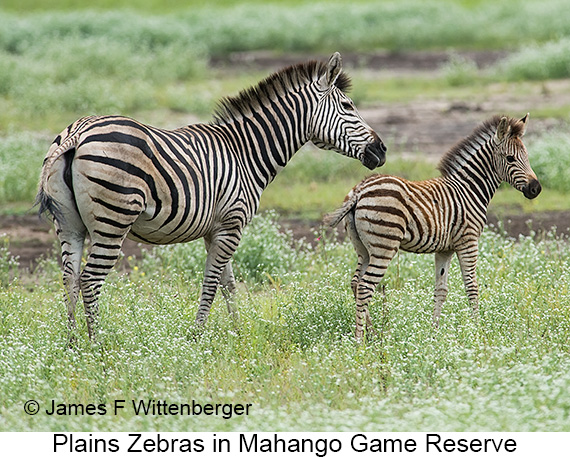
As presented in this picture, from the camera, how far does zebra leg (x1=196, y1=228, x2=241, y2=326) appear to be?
23.2ft

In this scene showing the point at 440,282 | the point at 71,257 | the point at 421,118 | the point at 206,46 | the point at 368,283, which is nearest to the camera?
the point at 71,257

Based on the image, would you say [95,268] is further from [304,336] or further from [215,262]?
[304,336]

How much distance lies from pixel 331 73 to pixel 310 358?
2.59 metres

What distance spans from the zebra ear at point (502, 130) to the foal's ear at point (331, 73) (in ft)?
4.80

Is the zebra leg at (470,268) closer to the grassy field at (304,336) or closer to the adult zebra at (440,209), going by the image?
the adult zebra at (440,209)

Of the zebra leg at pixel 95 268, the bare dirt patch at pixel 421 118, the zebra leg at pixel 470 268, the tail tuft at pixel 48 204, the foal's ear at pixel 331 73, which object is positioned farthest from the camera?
the bare dirt patch at pixel 421 118

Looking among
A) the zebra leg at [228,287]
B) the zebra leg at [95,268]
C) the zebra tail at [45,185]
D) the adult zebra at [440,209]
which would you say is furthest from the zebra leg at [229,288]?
the zebra tail at [45,185]

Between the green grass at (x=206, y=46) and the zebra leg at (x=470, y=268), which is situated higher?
the green grass at (x=206, y=46)

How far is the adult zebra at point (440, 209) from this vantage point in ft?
22.1

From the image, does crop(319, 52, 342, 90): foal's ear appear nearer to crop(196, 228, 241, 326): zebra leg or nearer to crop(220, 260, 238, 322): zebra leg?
crop(196, 228, 241, 326): zebra leg

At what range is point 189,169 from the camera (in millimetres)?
6793

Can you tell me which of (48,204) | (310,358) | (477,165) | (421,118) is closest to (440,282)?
(477,165)

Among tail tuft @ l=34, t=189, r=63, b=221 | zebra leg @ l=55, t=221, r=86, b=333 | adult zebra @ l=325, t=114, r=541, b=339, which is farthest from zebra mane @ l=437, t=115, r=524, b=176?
tail tuft @ l=34, t=189, r=63, b=221

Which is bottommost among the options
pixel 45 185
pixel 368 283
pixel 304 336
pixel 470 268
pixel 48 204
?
pixel 304 336
